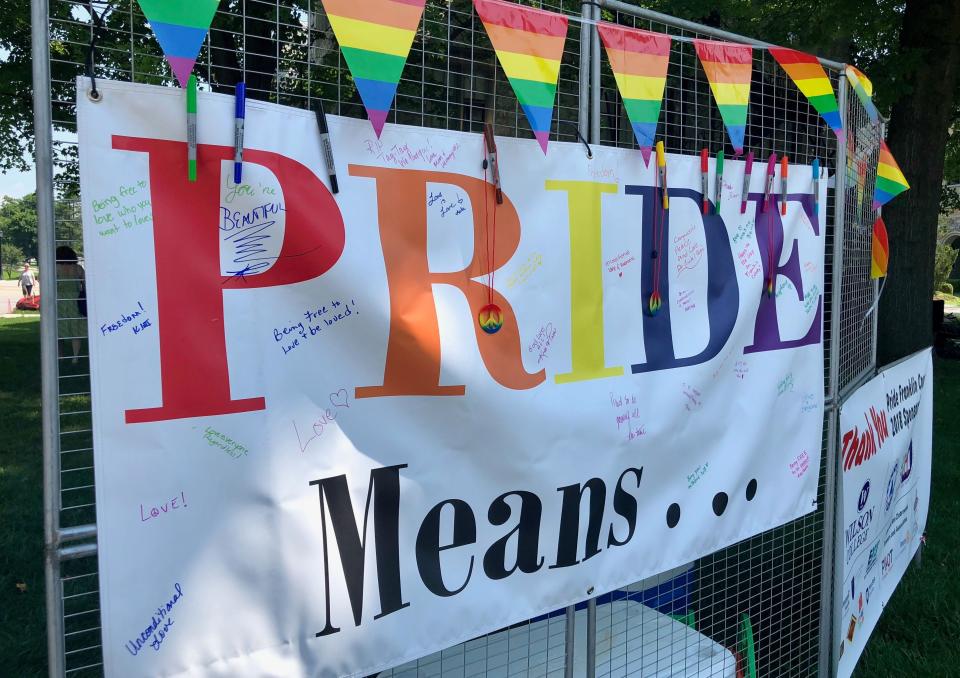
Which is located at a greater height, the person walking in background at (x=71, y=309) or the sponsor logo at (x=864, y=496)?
the person walking in background at (x=71, y=309)

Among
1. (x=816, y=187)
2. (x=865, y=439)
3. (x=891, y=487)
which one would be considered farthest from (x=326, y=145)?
(x=891, y=487)

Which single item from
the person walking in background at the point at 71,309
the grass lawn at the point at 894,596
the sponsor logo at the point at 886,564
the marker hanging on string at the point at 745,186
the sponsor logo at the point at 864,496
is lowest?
the grass lawn at the point at 894,596

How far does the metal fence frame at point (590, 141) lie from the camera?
150 centimetres

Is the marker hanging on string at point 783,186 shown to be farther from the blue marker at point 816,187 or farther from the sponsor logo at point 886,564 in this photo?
the sponsor logo at point 886,564

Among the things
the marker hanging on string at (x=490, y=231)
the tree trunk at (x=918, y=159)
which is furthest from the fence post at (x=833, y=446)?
the tree trunk at (x=918, y=159)

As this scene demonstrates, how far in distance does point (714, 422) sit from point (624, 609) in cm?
79

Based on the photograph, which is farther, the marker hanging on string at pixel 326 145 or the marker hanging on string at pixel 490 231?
the marker hanging on string at pixel 490 231

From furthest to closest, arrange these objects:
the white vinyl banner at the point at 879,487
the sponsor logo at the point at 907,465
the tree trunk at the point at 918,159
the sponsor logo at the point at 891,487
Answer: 1. the tree trunk at the point at 918,159
2. the sponsor logo at the point at 907,465
3. the sponsor logo at the point at 891,487
4. the white vinyl banner at the point at 879,487

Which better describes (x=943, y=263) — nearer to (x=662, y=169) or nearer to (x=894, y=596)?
(x=894, y=596)

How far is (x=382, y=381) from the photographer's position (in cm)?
189

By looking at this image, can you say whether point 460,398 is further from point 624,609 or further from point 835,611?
point 835,611

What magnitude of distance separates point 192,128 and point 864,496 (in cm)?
304

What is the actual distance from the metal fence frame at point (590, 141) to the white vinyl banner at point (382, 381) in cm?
9
